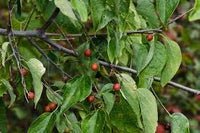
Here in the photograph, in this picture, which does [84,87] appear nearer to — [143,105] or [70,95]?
[70,95]

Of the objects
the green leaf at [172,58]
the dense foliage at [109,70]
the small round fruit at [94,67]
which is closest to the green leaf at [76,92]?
the dense foliage at [109,70]

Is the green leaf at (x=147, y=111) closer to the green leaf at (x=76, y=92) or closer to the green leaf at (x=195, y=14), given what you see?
the green leaf at (x=76, y=92)

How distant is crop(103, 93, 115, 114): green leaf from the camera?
4.06ft

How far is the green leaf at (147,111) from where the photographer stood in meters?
1.20

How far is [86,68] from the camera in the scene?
1.45 metres

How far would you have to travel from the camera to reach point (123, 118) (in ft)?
4.04

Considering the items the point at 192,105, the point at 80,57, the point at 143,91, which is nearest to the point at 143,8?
the point at 80,57

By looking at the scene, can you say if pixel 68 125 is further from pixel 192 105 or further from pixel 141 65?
pixel 192 105

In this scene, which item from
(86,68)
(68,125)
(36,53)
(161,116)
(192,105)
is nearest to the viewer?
(68,125)

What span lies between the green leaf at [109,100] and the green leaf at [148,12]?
32 centimetres

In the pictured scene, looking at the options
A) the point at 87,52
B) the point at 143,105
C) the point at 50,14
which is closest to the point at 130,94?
the point at 143,105

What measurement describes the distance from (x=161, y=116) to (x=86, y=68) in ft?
6.22

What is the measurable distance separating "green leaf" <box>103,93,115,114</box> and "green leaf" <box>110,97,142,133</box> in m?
0.01

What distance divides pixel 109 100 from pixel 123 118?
2.2 inches
